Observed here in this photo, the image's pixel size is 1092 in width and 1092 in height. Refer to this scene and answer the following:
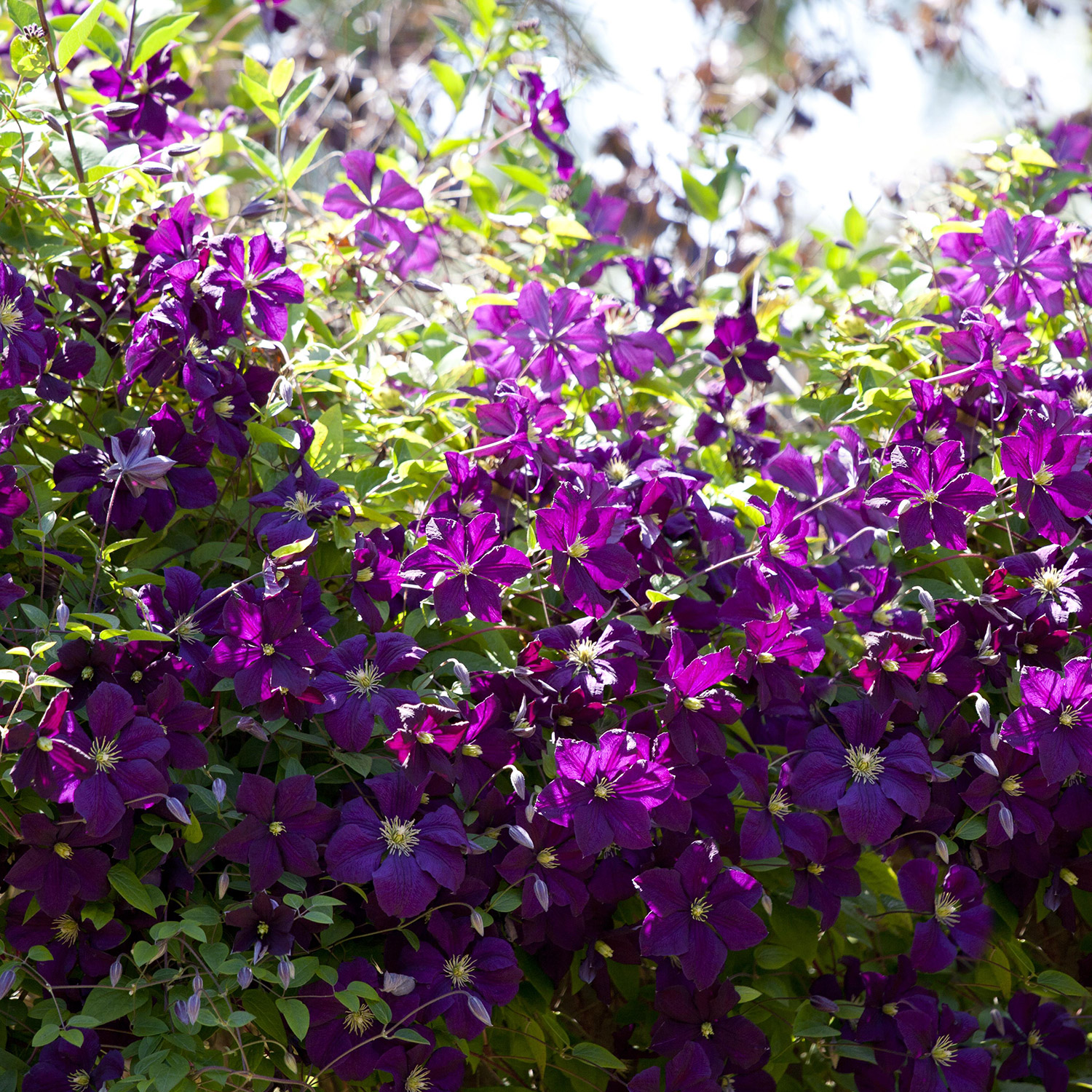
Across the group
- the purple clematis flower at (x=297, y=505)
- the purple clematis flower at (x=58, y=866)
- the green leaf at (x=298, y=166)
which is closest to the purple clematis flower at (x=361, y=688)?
the purple clematis flower at (x=297, y=505)

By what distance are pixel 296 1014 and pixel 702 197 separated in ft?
4.74

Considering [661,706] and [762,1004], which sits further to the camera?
[762,1004]

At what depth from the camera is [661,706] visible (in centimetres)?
102

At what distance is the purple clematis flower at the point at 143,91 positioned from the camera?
144 centimetres

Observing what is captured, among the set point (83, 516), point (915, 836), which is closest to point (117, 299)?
point (83, 516)

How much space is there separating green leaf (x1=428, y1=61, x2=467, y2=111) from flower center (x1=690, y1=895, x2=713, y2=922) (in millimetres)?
1311

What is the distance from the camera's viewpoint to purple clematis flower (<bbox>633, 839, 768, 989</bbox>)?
39.1 inches

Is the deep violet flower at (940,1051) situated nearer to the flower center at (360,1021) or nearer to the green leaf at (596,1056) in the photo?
the green leaf at (596,1056)

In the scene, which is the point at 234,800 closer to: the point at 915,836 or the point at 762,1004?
the point at 762,1004

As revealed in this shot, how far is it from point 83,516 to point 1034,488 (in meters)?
1.04

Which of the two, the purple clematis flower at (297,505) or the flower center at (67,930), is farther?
the purple clematis flower at (297,505)

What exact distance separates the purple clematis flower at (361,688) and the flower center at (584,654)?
0.49 ft

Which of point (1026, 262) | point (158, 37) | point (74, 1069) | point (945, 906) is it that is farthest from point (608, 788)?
point (158, 37)

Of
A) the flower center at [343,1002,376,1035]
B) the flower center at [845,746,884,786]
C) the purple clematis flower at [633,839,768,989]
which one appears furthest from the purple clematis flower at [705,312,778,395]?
the flower center at [343,1002,376,1035]
